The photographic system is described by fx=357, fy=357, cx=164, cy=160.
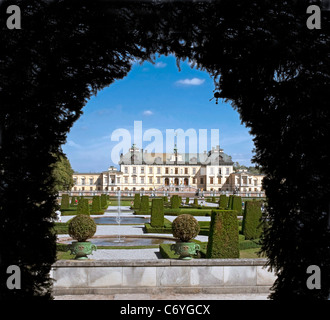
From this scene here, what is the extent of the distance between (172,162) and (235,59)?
76546 millimetres

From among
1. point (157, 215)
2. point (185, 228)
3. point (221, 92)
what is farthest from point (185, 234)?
point (157, 215)

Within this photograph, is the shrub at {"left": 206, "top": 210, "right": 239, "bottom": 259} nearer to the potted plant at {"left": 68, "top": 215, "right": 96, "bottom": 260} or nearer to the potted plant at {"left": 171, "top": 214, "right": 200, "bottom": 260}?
the potted plant at {"left": 171, "top": 214, "right": 200, "bottom": 260}

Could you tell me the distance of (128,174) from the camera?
76.1 m

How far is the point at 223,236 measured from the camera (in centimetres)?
778

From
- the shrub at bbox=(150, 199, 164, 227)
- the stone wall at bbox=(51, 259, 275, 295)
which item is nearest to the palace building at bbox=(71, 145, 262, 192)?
the shrub at bbox=(150, 199, 164, 227)

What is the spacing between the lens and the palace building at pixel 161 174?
75438 millimetres

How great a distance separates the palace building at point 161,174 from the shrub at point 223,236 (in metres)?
66.3

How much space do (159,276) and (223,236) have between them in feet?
7.28

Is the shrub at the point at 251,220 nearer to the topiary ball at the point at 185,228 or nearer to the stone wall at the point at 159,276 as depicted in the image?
the topiary ball at the point at 185,228

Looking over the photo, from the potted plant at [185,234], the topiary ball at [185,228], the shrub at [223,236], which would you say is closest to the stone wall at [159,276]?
the shrub at [223,236]

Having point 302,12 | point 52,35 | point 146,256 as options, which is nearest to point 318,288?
point 302,12

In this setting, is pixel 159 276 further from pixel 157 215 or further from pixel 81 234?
pixel 157 215

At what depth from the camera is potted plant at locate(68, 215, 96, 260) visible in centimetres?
865
